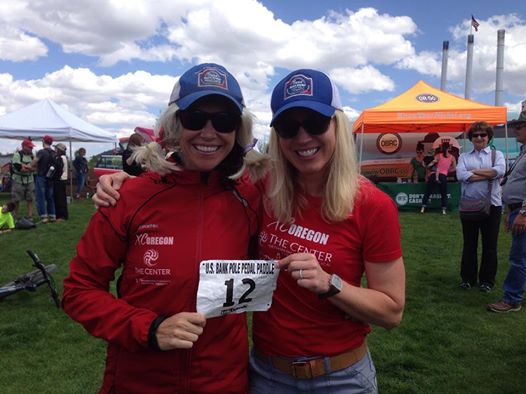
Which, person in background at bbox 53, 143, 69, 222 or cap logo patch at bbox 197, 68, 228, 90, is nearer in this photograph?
cap logo patch at bbox 197, 68, 228, 90

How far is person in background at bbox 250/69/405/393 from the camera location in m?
1.72

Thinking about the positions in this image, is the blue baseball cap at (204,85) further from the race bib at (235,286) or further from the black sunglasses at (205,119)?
the race bib at (235,286)

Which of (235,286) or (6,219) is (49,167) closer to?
(6,219)

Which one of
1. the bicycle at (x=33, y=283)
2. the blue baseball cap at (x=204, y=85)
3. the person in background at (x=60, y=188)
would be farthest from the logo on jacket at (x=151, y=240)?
the person in background at (x=60, y=188)

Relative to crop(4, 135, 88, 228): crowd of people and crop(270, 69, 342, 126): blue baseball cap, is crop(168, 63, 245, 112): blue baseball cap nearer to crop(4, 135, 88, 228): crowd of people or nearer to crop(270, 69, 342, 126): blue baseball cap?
crop(270, 69, 342, 126): blue baseball cap

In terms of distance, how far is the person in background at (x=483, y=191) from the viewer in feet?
18.8

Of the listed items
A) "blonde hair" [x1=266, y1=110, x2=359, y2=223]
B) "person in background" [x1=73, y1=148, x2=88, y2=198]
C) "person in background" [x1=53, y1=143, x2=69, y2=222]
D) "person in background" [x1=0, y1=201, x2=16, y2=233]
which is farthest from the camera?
"person in background" [x1=73, y1=148, x2=88, y2=198]

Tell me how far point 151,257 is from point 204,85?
2.23 feet

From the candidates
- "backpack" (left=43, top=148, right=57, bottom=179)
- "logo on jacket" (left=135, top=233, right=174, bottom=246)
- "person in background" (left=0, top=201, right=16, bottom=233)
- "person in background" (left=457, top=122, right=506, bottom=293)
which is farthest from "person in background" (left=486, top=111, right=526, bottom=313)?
"backpack" (left=43, top=148, right=57, bottom=179)

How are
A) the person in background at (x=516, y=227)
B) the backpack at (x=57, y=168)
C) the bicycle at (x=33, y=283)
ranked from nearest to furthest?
1. the person in background at (x=516, y=227)
2. the bicycle at (x=33, y=283)
3. the backpack at (x=57, y=168)

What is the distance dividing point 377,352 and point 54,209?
10368 millimetres

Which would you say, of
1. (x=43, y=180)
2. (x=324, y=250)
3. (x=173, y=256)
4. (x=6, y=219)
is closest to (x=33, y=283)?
(x=173, y=256)

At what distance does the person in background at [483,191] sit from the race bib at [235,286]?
189 inches

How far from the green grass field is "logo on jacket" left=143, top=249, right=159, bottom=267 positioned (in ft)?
8.70
